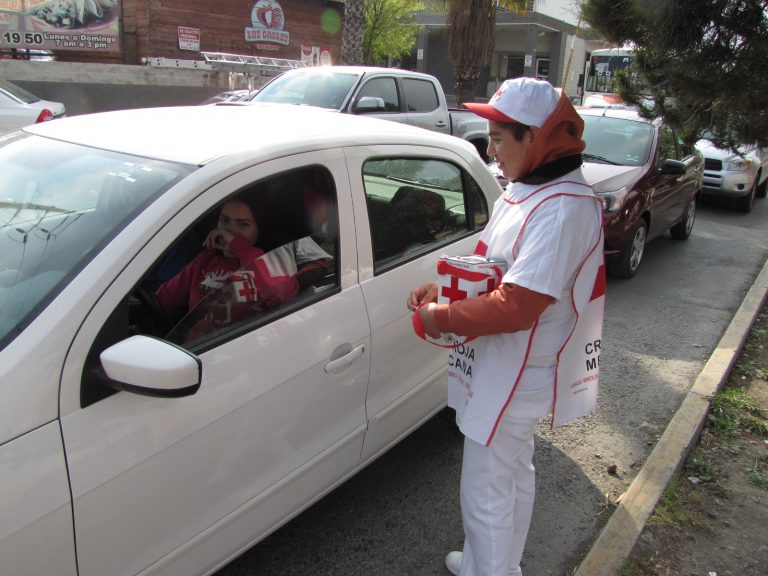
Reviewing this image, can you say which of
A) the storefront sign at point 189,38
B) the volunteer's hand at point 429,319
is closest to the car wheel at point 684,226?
the volunteer's hand at point 429,319

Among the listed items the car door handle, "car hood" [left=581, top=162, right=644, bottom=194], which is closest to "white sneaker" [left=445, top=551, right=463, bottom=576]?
the car door handle

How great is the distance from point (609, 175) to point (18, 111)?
8.05 metres

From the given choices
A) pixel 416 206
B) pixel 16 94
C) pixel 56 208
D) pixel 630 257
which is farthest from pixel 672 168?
pixel 16 94

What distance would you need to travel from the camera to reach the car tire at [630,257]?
6.68 m

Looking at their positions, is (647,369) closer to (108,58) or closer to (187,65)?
(187,65)

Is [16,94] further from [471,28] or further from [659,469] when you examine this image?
[471,28]

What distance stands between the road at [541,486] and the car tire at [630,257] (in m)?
1.13

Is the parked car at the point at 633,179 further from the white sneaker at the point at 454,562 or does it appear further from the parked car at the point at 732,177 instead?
the white sneaker at the point at 454,562

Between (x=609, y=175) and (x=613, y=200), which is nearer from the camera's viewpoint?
(x=613, y=200)

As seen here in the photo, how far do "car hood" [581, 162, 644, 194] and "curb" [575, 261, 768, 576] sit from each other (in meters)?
2.03

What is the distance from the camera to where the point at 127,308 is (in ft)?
5.81

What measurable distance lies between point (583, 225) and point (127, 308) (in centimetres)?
133

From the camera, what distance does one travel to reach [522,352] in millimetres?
2018

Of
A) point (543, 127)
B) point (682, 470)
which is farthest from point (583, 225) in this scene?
point (682, 470)
